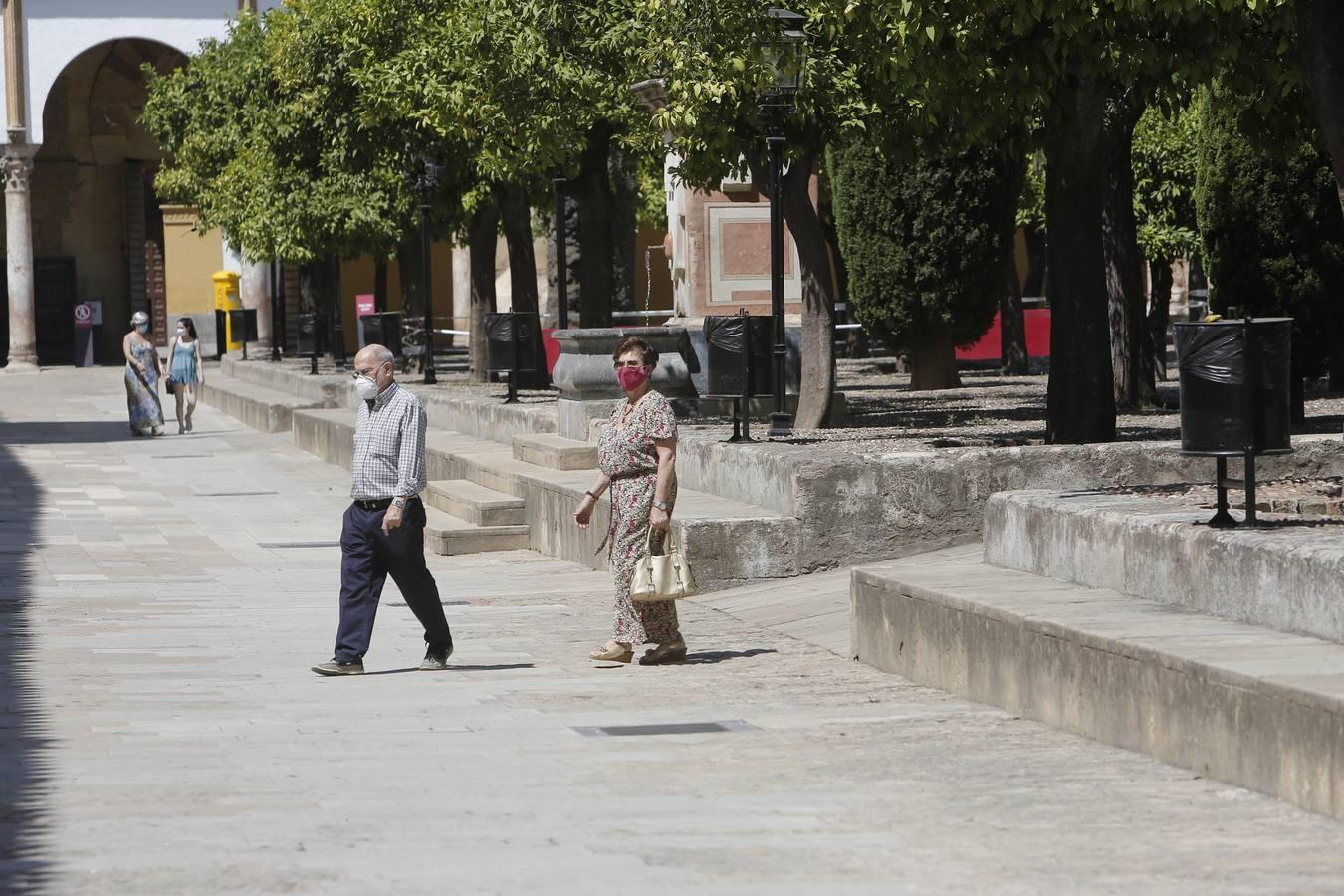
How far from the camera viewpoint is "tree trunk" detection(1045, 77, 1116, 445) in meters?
15.0

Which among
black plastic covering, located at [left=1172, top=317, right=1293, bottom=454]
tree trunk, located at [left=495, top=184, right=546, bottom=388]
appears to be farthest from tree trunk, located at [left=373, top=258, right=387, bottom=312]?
black plastic covering, located at [left=1172, top=317, right=1293, bottom=454]

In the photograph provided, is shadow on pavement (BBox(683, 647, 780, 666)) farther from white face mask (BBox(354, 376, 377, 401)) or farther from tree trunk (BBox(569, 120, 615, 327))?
tree trunk (BBox(569, 120, 615, 327))

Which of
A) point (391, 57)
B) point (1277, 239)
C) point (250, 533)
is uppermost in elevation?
point (391, 57)

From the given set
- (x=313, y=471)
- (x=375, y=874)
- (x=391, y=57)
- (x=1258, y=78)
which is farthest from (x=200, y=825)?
(x=391, y=57)

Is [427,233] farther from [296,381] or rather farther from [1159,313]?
[1159,313]

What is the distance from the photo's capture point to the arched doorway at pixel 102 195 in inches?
2377

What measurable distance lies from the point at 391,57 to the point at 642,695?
19.1 meters

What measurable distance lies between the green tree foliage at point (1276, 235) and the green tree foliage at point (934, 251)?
5.52m

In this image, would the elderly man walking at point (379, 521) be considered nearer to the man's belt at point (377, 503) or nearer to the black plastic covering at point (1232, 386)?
the man's belt at point (377, 503)

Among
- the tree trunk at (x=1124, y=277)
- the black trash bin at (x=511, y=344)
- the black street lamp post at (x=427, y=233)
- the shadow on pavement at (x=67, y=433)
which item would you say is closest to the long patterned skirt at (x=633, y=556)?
the tree trunk at (x=1124, y=277)

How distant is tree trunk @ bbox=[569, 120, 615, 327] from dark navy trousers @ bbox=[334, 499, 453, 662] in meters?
13.7

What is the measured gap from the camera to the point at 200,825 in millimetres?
6723

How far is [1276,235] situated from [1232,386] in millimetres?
11606

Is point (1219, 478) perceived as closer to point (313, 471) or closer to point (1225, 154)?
point (1225, 154)
